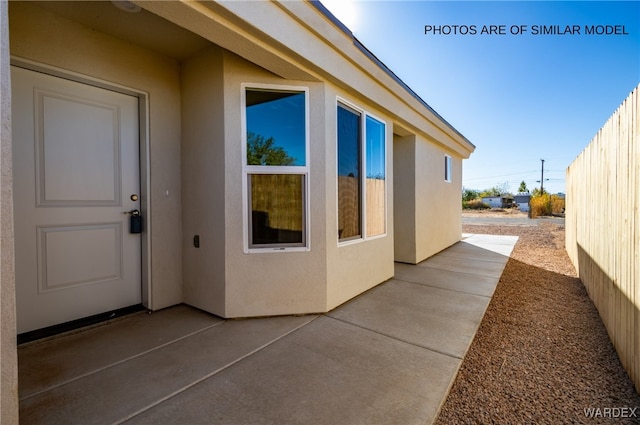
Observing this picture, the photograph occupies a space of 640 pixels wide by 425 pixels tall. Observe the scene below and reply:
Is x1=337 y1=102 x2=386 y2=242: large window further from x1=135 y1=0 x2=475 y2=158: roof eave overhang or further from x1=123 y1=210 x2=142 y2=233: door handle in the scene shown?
x1=123 y1=210 x2=142 y2=233: door handle

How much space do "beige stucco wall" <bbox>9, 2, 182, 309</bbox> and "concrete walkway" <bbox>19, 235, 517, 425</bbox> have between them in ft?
2.16

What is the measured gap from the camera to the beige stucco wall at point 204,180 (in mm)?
3055

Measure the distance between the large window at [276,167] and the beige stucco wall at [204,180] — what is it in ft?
0.98

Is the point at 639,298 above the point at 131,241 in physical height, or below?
below

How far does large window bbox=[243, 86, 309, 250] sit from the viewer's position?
122 inches

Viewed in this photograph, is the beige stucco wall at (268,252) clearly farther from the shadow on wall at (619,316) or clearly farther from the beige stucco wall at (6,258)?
the shadow on wall at (619,316)

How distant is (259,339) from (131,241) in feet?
6.48

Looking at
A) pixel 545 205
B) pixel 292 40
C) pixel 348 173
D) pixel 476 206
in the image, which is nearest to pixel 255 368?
pixel 348 173

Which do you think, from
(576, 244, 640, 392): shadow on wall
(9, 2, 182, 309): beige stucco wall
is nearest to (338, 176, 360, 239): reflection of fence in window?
(9, 2, 182, 309): beige stucco wall

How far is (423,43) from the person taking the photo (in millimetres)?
4656

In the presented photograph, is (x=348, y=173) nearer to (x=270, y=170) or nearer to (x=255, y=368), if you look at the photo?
(x=270, y=170)

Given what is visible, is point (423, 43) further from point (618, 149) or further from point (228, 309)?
point (228, 309)

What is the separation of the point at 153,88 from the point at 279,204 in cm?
205

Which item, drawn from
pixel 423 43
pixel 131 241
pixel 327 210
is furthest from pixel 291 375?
pixel 423 43
